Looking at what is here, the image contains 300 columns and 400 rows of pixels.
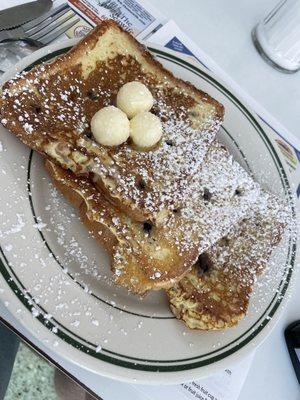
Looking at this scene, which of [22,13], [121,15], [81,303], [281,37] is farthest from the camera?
[281,37]

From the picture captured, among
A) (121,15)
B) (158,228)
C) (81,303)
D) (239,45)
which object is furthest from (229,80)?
(81,303)

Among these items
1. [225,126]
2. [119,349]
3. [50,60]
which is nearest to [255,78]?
[225,126]

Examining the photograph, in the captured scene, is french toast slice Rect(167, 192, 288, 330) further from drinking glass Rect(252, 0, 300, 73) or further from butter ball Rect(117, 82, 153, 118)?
drinking glass Rect(252, 0, 300, 73)

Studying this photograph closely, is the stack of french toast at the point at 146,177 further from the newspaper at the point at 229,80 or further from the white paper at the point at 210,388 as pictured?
the newspaper at the point at 229,80

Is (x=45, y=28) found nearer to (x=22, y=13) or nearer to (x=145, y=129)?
(x=22, y=13)

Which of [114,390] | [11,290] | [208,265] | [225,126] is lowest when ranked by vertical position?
[114,390]

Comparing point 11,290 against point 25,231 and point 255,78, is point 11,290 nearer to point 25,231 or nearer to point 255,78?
point 25,231

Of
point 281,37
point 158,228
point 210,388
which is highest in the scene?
point 281,37
